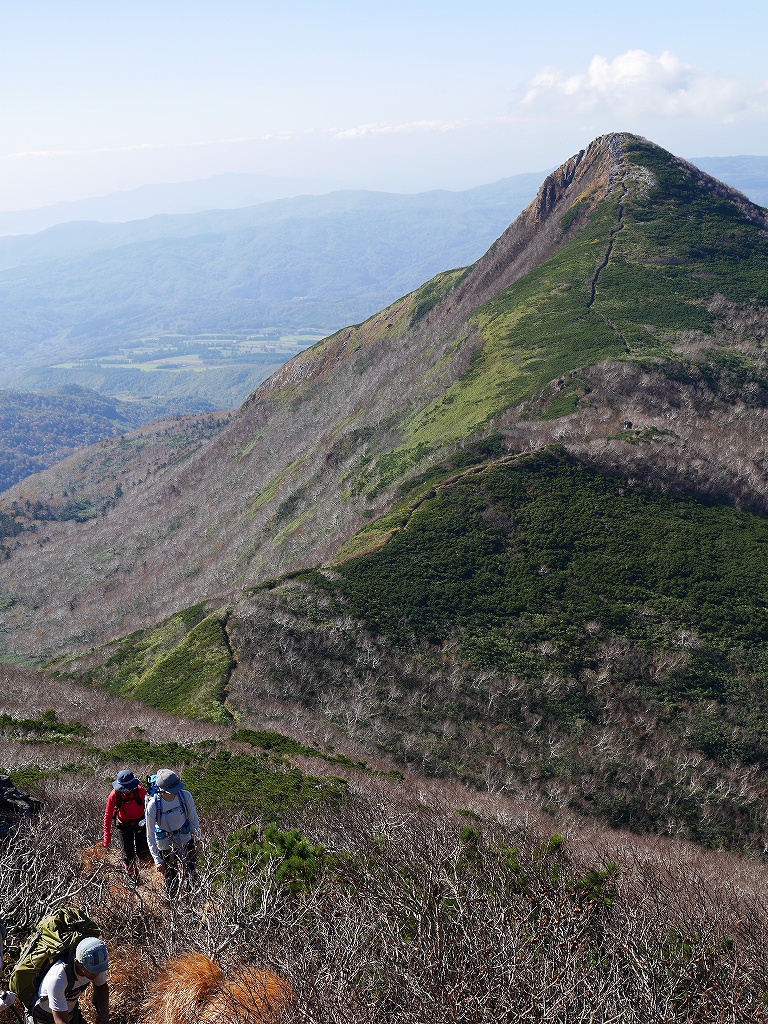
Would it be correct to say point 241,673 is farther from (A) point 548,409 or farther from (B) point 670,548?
(A) point 548,409

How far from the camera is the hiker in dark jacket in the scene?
8625mm

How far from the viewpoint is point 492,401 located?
69000mm

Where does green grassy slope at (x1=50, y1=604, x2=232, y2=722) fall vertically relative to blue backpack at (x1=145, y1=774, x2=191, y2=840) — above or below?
below

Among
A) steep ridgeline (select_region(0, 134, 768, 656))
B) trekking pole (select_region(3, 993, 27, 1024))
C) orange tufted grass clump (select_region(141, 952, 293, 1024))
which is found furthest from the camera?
steep ridgeline (select_region(0, 134, 768, 656))

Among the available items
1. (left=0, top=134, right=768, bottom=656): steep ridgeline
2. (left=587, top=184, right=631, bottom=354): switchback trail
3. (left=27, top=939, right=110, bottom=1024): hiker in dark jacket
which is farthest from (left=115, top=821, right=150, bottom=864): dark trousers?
(left=587, top=184, right=631, bottom=354): switchback trail

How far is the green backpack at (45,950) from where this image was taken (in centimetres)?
876

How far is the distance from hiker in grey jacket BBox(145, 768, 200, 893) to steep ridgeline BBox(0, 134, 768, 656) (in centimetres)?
3801

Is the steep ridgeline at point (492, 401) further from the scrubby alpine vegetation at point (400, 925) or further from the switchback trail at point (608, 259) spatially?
the scrubby alpine vegetation at point (400, 925)

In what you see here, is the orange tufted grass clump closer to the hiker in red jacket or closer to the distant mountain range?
the hiker in red jacket

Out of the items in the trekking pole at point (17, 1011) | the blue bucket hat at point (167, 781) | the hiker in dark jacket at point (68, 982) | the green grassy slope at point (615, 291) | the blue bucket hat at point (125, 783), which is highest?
the green grassy slope at point (615, 291)

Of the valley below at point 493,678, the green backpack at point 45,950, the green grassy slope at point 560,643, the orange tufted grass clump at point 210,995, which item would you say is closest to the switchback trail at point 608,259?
the valley below at point 493,678

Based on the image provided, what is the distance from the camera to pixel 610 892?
49.3 ft

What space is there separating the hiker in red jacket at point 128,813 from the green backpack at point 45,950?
4.95m

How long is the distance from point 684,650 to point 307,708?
22.7m
